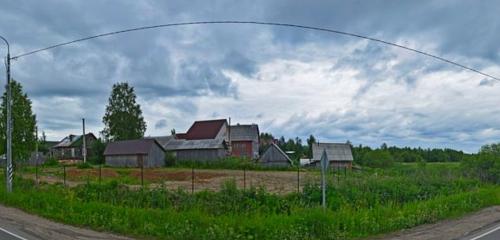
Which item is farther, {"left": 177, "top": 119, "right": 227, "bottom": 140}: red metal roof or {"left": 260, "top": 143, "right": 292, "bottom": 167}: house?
{"left": 177, "top": 119, "right": 227, "bottom": 140}: red metal roof

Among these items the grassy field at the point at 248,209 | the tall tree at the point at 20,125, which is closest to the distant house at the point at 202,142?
the tall tree at the point at 20,125

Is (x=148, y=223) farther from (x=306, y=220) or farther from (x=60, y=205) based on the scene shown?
(x=60, y=205)

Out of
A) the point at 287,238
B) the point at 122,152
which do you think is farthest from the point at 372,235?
the point at 122,152

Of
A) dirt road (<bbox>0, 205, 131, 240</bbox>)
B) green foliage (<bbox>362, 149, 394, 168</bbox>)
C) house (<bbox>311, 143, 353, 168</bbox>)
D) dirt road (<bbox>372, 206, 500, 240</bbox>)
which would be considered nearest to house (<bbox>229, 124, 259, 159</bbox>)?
house (<bbox>311, 143, 353, 168</bbox>)

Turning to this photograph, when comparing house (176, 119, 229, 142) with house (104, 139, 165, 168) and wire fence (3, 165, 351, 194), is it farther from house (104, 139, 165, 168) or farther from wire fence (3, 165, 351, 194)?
wire fence (3, 165, 351, 194)

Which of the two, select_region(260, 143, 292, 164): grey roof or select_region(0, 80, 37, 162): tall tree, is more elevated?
select_region(0, 80, 37, 162): tall tree

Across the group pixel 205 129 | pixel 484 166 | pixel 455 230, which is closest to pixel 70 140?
pixel 205 129

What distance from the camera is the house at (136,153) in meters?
70.6

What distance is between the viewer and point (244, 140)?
87500 millimetres

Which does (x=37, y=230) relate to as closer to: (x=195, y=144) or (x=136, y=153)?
(x=136, y=153)

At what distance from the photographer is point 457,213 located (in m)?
20.4

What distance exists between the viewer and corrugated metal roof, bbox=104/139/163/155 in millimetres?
71062

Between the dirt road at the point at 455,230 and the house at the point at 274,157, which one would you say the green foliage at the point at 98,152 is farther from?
the dirt road at the point at 455,230

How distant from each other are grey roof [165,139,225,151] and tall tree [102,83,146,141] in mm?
6437
